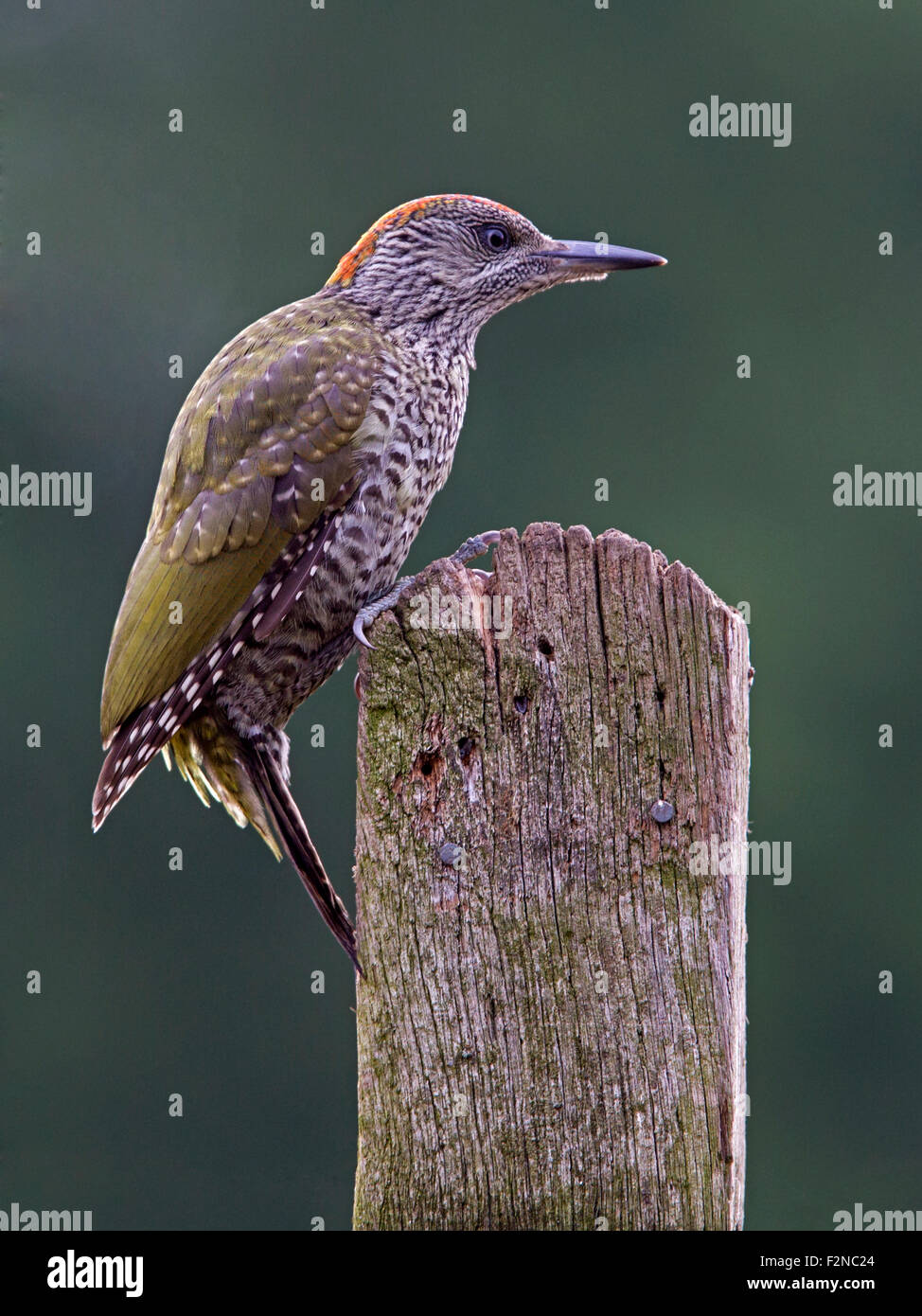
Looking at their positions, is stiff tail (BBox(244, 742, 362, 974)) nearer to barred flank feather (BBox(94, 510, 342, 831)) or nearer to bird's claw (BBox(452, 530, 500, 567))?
barred flank feather (BBox(94, 510, 342, 831))

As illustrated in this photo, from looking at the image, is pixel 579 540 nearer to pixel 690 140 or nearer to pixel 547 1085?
pixel 547 1085

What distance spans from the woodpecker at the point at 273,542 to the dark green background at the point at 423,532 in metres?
9.38

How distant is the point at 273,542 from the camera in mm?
3891

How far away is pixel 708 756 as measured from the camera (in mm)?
2936

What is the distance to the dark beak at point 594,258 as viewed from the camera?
175 inches

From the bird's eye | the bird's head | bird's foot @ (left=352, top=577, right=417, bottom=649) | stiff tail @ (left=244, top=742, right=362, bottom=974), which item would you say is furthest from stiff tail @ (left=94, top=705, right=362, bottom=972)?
the bird's eye

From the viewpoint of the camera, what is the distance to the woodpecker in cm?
389

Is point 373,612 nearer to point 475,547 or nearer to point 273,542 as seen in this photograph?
point 475,547

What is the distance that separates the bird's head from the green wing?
35cm

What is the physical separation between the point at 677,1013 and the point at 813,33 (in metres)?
17.2

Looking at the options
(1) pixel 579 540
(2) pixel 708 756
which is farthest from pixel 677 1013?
(1) pixel 579 540

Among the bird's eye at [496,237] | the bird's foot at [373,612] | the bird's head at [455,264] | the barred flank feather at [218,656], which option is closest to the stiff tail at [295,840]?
the barred flank feather at [218,656]
